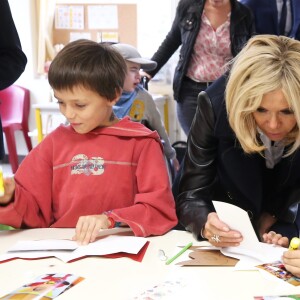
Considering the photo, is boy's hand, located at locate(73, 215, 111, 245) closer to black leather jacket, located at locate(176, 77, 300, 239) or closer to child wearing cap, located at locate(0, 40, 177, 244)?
child wearing cap, located at locate(0, 40, 177, 244)

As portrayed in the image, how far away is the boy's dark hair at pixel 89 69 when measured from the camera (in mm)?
1622

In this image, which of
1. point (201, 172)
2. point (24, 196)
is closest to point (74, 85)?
point (24, 196)

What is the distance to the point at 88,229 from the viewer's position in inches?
56.8

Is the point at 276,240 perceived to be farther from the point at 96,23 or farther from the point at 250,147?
the point at 96,23

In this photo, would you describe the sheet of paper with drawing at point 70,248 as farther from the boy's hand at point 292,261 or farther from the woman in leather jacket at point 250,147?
the boy's hand at point 292,261

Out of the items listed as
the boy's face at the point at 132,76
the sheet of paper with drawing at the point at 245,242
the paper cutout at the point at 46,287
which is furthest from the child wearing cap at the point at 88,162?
the boy's face at the point at 132,76

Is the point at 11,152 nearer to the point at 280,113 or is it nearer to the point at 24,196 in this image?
the point at 24,196

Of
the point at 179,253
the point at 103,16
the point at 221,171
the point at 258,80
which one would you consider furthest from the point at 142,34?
the point at 179,253

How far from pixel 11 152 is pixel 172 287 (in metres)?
4.23

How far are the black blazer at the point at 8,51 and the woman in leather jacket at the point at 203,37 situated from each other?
1.52 m

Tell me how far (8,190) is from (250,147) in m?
0.76

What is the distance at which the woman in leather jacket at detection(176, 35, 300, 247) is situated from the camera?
4.86 feet

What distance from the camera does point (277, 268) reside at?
4.19 ft

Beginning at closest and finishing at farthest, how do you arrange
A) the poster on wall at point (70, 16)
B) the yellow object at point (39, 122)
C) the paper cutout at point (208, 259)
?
1. the paper cutout at point (208, 259)
2. the yellow object at point (39, 122)
3. the poster on wall at point (70, 16)
